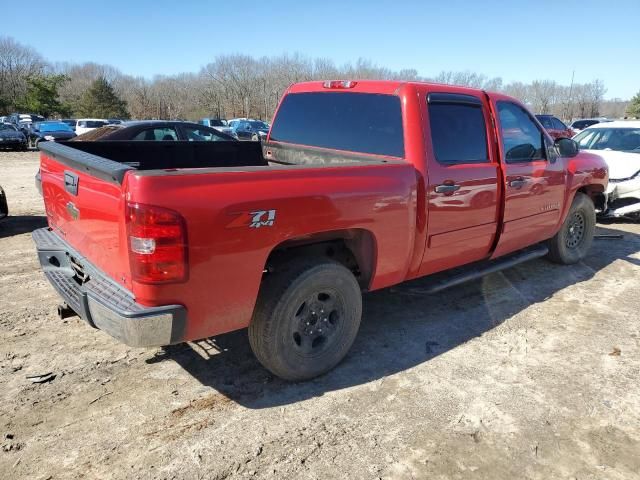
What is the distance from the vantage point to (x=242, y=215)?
101 inches

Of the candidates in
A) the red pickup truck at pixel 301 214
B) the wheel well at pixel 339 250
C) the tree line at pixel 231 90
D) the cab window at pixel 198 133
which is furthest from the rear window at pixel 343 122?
the tree line at pixel 231 90

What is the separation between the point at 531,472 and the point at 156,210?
2.35 metres

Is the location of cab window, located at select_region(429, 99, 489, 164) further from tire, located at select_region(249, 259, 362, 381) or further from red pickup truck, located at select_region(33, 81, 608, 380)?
tire, located at select_region(249, 259, 362, 381)

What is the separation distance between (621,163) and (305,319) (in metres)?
7.42

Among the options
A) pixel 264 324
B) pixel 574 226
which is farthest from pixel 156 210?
pixel 574 226

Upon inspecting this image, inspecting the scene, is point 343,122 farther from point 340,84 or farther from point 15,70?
Answer: point 15,70

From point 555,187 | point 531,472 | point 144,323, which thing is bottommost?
point 531,472

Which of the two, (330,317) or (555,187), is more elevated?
(555,187)

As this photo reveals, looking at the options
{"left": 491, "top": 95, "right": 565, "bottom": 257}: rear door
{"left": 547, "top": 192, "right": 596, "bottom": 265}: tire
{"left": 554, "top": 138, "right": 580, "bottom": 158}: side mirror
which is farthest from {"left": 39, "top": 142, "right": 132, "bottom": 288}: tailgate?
{"left": 547, "top": 192, "right": 596, "bottom": 265}: tire

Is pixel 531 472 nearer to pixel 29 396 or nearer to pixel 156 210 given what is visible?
pixel 156 210

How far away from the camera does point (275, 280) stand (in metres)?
2.96

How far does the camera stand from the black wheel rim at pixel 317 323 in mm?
3147

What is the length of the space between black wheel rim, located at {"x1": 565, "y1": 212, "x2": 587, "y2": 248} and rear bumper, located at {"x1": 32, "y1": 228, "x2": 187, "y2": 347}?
504 cm

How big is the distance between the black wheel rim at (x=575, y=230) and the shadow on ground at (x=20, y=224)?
737 centimetres
